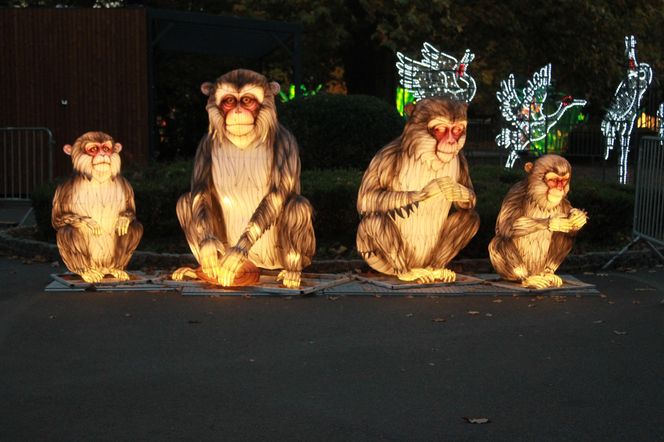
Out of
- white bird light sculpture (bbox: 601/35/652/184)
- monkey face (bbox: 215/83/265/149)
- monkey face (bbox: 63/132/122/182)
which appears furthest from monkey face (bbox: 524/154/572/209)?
white bird light sculpture (bbox: 601/35/652/184)

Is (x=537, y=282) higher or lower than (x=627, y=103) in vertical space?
lower

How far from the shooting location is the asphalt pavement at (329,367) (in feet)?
17.8

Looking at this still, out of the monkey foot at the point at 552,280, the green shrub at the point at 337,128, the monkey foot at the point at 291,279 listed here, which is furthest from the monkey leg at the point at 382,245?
the green shrub at the point at 337,128

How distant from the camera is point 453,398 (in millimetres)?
5984

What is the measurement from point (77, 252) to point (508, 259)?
4086 millimetres

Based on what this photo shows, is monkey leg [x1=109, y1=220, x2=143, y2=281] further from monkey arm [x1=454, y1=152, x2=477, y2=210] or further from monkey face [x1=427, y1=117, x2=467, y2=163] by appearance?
monkey arm [x1=454, y1=152, x2=477, y2=210]

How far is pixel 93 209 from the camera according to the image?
928 cm

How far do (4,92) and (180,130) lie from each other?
8.30 metres

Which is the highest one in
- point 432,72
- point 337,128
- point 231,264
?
point 432,72

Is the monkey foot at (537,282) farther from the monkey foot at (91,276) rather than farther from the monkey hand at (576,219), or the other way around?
the monkey foot at (91,276)

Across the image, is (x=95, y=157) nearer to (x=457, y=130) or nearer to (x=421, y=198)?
(x=421, y=198)

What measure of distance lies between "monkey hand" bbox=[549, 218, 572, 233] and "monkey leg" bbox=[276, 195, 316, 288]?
222 centimetres

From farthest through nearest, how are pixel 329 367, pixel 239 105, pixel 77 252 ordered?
pixel 77 252 < pixel 239 105 < pixel 329 367

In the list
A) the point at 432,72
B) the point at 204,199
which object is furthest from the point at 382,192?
the point at 432,72
